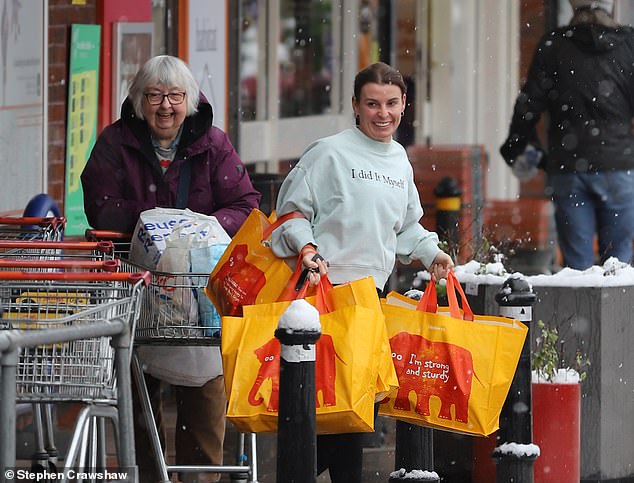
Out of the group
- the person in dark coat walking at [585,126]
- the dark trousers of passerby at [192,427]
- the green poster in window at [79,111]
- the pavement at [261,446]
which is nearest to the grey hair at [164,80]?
the dark trousers of passerby at [192,427]

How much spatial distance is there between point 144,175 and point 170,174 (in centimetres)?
11

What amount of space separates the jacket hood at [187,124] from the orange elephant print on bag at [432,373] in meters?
1.36

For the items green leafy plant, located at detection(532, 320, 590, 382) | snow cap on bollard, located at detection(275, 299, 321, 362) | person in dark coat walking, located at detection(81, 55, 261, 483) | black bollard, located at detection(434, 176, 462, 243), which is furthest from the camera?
black bollard, located at detection(434, 176, 462, 243)

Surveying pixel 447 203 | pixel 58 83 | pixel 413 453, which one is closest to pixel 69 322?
pixel 413 453

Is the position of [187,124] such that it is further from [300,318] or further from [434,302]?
[300,318]

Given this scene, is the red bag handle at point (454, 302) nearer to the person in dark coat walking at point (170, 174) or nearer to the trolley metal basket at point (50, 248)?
the person in dark coat walking at point (170, 174)

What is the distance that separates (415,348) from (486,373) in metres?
0.27

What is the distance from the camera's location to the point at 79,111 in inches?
332

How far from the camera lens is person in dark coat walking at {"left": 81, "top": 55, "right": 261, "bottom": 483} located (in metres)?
6.16

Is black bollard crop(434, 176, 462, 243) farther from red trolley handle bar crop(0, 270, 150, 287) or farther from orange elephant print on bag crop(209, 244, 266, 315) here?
red trolley handle bar crop(0, 270, 150, 287)

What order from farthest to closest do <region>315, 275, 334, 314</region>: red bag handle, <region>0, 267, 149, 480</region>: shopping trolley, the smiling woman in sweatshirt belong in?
the smiling woman in sweatshirt
<region>315, 275, 334, 314</region>: red bag handle
<region>0, 267, 149, 480</region>: shopping trolley

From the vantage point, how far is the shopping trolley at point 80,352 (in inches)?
178

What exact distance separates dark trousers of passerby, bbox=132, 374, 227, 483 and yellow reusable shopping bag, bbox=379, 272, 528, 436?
1122 mm

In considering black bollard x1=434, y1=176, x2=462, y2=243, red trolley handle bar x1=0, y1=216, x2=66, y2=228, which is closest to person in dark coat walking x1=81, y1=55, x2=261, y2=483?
red trolley handle bar x1=0, y1=216, x2=66, y2=228
